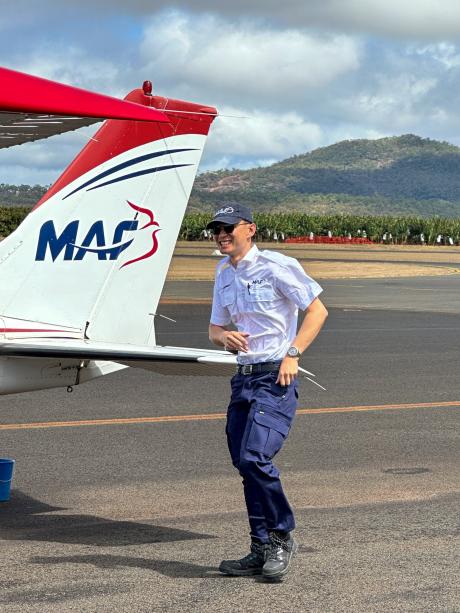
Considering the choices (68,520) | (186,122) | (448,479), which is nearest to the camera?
(68,520)

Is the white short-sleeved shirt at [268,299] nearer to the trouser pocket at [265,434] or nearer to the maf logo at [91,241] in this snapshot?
the trouser pocket at [265,434]

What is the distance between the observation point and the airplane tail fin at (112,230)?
7359 mm

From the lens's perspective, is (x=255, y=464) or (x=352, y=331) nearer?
(x=255, y=464)

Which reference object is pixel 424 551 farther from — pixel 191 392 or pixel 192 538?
pixel 191 392

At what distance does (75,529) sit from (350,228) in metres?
92.5

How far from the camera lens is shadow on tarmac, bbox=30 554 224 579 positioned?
5863 mm

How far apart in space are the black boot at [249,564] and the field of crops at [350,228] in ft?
260

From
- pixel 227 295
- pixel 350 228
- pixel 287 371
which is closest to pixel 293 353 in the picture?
pixel 287 371

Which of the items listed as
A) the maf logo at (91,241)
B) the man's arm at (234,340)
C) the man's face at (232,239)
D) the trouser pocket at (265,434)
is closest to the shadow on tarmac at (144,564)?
the trouser pocket at (265,434)

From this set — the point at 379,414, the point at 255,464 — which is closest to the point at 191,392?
the point at 379,414

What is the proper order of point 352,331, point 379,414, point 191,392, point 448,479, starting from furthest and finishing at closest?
point 352,331 < point 191,392 < point 379,414 < point 448,479

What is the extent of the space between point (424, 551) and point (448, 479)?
78.3 inches

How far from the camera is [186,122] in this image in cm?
764

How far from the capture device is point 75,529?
681 cm
